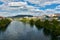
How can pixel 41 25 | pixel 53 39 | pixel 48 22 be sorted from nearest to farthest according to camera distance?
1. pixel 53 39
2. pixel 48 22
3. pixel 41 25

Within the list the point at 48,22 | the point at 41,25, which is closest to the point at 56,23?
the point at 48,22

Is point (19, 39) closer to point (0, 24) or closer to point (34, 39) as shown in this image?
point (34, 39)

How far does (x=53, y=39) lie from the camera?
5.47m

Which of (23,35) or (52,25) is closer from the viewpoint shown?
(23,35)

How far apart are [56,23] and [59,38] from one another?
6.82 ft

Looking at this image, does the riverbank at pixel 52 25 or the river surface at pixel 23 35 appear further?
A: the riverbank at pixel 52 25

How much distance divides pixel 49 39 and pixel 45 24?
3.11m

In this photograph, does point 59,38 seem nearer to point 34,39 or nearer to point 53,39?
point 53,39

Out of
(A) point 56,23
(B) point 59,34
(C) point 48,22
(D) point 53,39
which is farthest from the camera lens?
(C) point 48,22

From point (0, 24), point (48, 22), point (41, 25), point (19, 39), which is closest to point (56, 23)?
point (48, 22)

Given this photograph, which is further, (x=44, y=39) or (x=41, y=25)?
(x=41, y=25)

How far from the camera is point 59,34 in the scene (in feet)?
19.4

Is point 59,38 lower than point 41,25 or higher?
higher

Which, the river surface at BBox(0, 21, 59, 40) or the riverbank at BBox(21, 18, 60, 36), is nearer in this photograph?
the river surface at BBox(0, 21, 59, 40)
